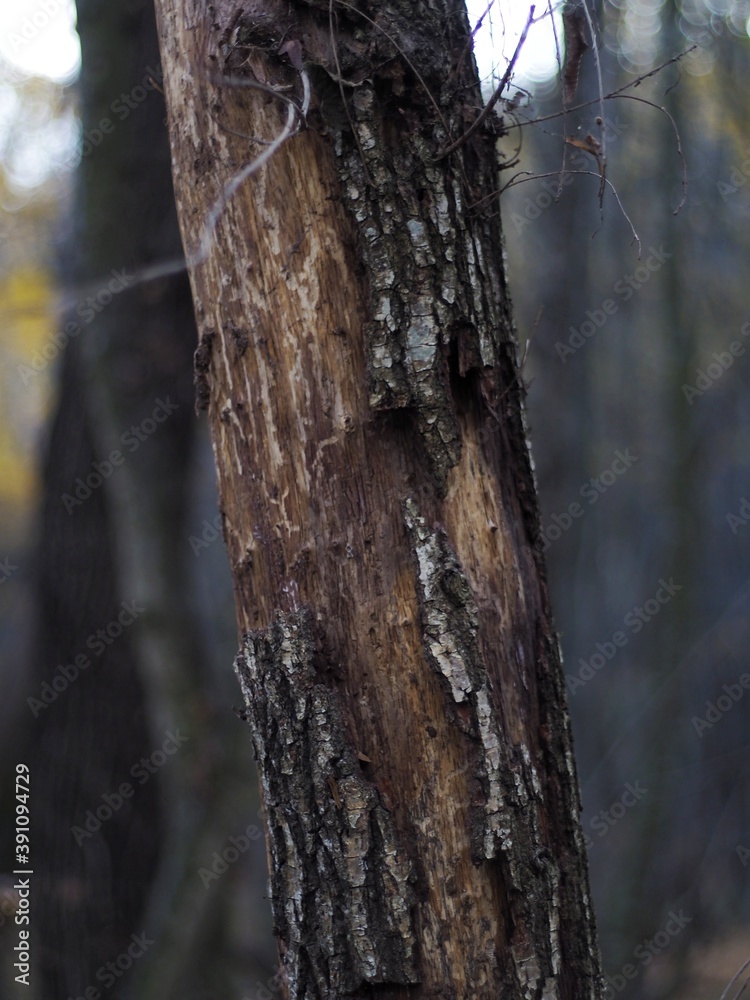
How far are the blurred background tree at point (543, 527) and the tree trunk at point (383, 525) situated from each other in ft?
6.12

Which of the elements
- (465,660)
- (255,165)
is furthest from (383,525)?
(255,165)

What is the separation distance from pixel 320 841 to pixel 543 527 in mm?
2208

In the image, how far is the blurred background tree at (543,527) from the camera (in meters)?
3.17

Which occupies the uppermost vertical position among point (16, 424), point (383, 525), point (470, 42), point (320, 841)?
point (16, 424)

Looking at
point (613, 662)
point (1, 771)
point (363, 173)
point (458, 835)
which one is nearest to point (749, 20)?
point (613, 662)

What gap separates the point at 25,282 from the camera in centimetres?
637

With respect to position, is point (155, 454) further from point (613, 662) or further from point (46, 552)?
point (613, 662)

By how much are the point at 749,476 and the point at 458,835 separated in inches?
208

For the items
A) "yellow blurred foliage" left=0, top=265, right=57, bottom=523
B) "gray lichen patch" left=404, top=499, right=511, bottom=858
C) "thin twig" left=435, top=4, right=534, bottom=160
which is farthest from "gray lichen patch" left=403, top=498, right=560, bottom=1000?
"yellow blurred foliage" left=0, top=265, right=57, bottom=523

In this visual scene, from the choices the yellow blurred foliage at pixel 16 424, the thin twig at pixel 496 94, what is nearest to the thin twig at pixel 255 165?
the thin twig at pixel 496 94

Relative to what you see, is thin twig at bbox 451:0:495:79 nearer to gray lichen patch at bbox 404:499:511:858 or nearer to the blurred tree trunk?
gray lichen patch at bbox 404:499:511:858

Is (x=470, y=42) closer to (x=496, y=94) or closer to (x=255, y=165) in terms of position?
(x=496, y=94)

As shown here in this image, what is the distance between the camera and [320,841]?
1316mm

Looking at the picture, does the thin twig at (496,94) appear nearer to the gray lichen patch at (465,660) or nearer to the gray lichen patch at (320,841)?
the gray lichen patch at (465,660)
